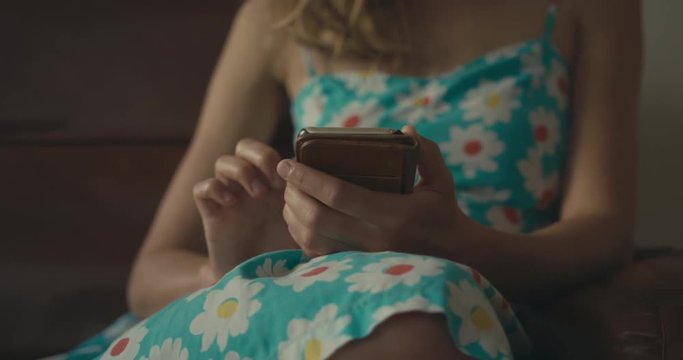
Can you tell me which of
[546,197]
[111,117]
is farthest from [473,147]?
[111,117]

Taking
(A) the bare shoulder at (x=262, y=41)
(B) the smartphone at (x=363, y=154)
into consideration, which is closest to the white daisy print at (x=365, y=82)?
(A) the bare shoulder at (x=262, y=41)

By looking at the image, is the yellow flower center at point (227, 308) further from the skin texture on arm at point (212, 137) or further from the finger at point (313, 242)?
the skin texture on arm at point (212, 137)

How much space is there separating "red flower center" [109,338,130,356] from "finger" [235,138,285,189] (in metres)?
0.19

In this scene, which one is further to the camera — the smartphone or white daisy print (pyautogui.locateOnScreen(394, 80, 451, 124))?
white daisy print (pyautogui.locateOnScreen(394, 80, 451, 124))

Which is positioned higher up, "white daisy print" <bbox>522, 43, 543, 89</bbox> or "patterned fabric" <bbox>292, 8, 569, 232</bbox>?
"white daisy print" <bbox>522, 43, 543, 89</bbox>

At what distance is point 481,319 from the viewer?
1.75ft

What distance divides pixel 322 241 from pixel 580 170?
376 mm

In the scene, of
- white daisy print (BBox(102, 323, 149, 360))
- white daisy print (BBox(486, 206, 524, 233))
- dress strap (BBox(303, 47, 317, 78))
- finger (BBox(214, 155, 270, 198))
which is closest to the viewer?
white daisy print (BBox(102, 323, 149, 360))

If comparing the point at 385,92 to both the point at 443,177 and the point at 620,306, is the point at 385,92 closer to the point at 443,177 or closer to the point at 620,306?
the point at 443,177

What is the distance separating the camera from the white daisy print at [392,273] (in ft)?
1.72

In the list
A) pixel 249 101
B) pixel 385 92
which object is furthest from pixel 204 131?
pixel 385 92

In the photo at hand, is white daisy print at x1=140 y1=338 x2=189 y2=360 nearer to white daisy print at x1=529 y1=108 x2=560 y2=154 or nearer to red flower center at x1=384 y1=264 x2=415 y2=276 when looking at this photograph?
red flower center at x1=384 y1=264 x2=415 y2=276

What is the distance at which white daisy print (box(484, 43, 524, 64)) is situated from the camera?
0.96 m

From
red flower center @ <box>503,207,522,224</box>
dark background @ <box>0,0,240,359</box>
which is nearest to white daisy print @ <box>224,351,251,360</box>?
red flower center @ <box>503,207,522,224</box>
